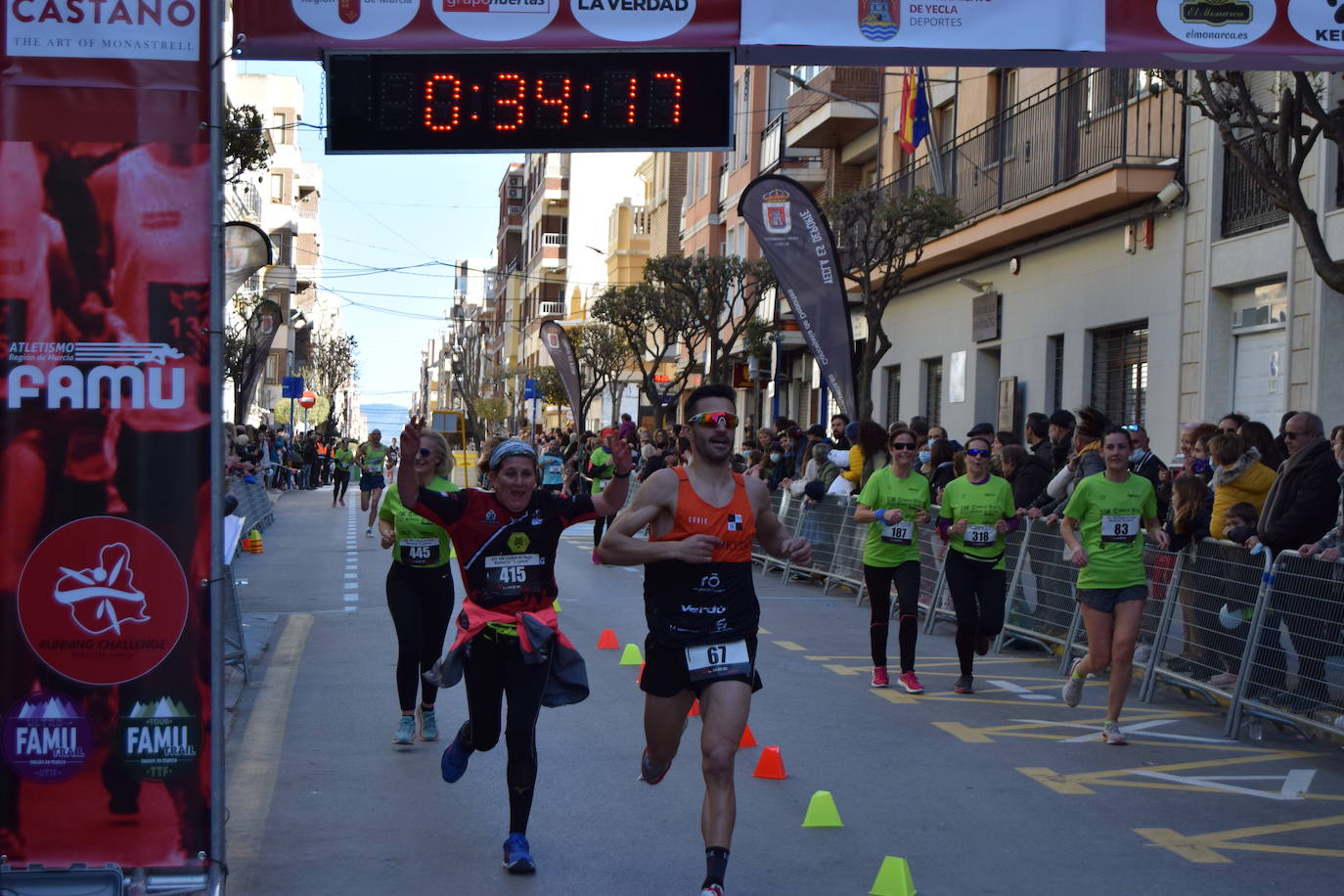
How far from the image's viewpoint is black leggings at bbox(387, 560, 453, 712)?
880 centimetres

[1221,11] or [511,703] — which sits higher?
[1221,11]

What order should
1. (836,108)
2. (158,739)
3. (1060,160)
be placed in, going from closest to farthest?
1. (158,739)
2. (1060,160)
3. (836,108)

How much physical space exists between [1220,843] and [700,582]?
8.84 feet

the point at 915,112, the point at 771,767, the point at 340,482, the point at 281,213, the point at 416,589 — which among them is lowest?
the point at 340,482

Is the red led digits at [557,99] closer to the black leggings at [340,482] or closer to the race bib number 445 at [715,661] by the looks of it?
the race bib number 445 at [715,661]

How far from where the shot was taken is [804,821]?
7.17 m

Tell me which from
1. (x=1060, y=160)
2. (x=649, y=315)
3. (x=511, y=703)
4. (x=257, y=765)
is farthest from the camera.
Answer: (x=649, y=315)

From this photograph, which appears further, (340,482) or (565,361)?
(565,361)

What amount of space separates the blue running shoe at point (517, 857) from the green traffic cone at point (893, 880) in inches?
52.1

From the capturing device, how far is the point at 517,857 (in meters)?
6.27

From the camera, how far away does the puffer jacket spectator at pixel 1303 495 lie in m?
10.1

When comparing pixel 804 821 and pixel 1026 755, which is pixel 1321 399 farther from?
pixel 804 821

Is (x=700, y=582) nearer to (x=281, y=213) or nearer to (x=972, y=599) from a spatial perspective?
(x=972, y=599)

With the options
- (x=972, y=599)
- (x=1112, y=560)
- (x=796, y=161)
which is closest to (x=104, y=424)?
(x=1112, y=560)
